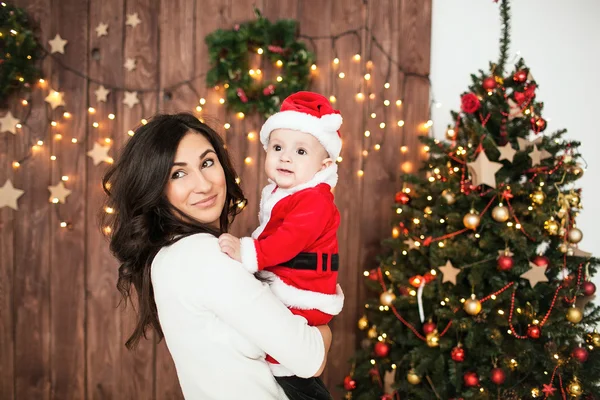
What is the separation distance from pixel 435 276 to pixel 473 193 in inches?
16.6

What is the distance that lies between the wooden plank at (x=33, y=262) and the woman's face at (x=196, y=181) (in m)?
1.85

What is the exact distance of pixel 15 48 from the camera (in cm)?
254

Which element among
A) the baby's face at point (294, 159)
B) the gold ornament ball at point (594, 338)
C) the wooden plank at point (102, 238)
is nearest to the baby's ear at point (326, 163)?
the baby's face at point (294, 159)

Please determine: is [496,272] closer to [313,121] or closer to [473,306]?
[473,306]

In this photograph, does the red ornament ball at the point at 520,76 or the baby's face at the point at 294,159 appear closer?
the baby's face at the point at 294,159

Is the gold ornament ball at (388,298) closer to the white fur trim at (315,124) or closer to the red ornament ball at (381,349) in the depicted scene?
the red ornament ball at (381,349)

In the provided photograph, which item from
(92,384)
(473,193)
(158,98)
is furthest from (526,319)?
(92,384)

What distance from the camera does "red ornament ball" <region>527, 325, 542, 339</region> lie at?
1.91 m

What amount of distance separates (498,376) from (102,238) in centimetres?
230

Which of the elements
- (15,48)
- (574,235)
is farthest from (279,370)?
(15,48)

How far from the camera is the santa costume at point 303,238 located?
4.31 feet

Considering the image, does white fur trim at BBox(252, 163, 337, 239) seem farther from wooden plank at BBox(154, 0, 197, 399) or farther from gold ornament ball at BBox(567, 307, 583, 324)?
wooden plank at BBox(154, 0, 197, 399)

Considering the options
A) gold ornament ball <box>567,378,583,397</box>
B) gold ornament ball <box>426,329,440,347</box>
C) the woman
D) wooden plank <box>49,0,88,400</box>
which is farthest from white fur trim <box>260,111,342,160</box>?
wooden plank <box>49,0,88,400</box>

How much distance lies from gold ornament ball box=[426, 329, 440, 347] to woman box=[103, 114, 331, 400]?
0.91 meters
